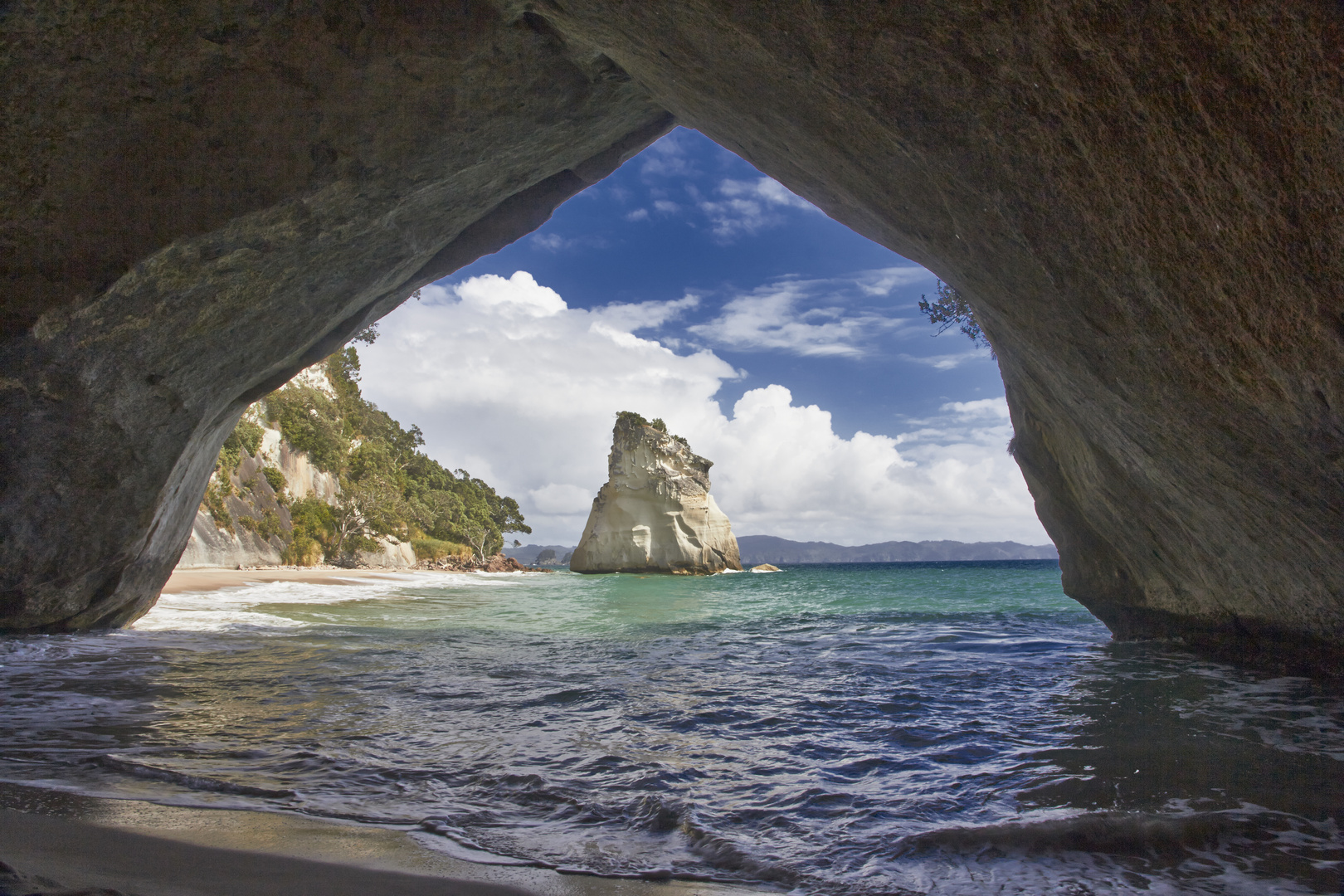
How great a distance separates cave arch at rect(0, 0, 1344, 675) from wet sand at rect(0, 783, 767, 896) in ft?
12.6

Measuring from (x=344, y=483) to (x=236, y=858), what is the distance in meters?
43.1

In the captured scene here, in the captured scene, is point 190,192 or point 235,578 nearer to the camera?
point 190,192

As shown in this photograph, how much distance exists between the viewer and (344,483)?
41.4 m

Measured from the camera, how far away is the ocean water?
2.81m

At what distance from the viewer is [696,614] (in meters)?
15.6

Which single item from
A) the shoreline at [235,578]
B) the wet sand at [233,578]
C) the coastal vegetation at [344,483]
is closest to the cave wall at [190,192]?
the shoreline at [235,578]

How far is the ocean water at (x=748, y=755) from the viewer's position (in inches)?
110

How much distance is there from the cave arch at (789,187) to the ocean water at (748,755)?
1.60 meters

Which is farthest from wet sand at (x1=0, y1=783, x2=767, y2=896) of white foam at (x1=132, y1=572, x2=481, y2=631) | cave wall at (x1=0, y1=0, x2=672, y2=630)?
white foam at (x1=132, y1=572, x2=481, y2=631)

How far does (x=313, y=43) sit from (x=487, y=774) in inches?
258

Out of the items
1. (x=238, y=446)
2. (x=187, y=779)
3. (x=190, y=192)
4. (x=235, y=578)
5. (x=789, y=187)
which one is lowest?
(x=235, y=578)

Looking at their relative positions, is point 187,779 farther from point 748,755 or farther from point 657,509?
point 657,509

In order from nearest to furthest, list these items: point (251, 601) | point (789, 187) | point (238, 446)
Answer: point (789, 187) → point (251, 601) → point (238, 446)

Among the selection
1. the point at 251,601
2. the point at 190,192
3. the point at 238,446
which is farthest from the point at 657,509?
the point at 190,192
